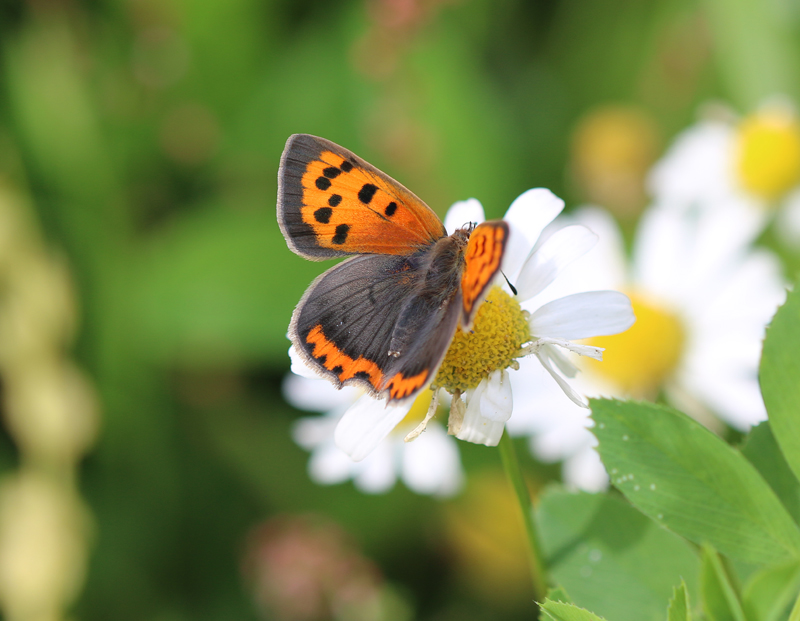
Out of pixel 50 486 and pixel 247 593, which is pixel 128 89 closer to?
pixel 50 486

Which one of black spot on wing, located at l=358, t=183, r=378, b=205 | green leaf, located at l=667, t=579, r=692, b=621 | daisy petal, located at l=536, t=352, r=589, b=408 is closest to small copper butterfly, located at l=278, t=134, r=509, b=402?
black spot on wing, located at l=358, t=183, r=378, b=205

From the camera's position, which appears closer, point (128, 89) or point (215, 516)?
point (215, 516)

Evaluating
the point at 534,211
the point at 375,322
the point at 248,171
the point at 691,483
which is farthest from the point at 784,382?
the point at 248,171

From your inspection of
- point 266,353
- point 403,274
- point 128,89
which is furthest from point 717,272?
point 128,89

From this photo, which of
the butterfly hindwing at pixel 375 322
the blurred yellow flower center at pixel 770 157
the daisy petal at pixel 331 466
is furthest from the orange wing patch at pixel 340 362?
the blurred yellow flower center at pixel 770 157

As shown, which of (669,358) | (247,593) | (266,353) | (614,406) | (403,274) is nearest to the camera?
(614,406)

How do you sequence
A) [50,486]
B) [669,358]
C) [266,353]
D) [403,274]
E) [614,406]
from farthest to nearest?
[266,353], [50,486], [669,358], [403,274], [614,406]
